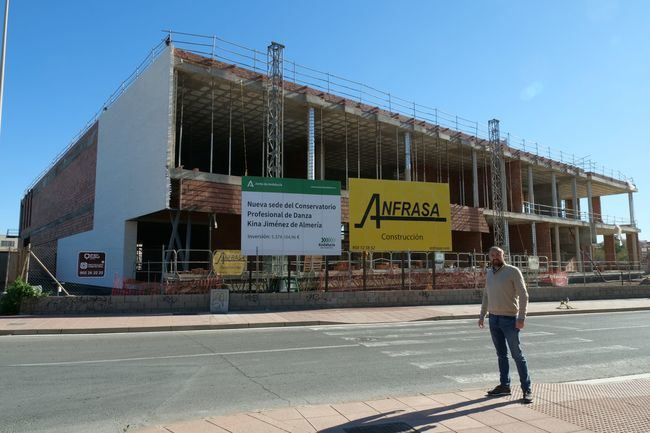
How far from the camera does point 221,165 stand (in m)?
44.6

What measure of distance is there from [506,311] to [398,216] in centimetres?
1643

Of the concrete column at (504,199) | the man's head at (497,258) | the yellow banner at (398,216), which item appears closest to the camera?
the man's head at (497,258)

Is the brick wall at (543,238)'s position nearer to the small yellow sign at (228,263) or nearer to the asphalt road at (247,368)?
the asphalt road at (247,368)

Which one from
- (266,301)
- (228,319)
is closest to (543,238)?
(266,301)

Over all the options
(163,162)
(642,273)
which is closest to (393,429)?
(163,162)

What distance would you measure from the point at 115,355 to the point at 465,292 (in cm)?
1585

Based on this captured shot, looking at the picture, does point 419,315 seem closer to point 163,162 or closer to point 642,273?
point 163,162

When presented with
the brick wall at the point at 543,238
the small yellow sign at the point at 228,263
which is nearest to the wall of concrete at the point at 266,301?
the small yellow sign at the point at 228,263

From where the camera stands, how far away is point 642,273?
3509cm

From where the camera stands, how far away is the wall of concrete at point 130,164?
23500 millimetres

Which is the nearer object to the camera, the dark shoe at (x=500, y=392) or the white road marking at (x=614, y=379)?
the dark shoe at (x=500, y=392)

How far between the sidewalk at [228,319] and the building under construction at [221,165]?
3169mm

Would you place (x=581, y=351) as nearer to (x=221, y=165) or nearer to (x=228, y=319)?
(x=228, y=319)

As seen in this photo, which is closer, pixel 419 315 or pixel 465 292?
pixel 419 315
